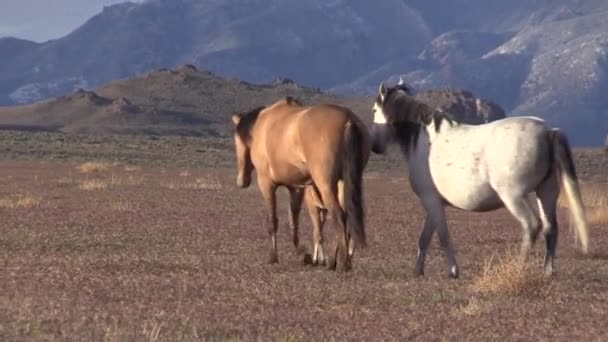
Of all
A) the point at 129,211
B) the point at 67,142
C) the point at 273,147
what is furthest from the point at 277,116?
the point at 67,142

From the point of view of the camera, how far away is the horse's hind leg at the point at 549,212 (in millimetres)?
15023

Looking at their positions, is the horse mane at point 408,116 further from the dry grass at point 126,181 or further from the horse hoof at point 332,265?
the dry grass at point 126,181

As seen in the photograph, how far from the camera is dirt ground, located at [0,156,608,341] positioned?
1115 cm

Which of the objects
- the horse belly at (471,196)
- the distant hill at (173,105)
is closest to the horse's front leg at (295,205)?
the horse belly at (471,196)

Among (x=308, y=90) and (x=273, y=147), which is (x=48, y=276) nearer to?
(x=273, y=147)

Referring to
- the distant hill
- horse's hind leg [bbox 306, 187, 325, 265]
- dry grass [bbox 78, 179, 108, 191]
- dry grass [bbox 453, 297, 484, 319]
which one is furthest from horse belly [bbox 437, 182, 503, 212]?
the distant hill

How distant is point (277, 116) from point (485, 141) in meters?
2.86

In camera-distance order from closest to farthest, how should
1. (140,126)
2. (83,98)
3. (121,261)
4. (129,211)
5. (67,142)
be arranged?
(121,261) → (129,211) → (67,142) → (140,126) → (83,98)

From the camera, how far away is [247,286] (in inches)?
544

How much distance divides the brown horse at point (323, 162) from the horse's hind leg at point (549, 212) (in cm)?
182

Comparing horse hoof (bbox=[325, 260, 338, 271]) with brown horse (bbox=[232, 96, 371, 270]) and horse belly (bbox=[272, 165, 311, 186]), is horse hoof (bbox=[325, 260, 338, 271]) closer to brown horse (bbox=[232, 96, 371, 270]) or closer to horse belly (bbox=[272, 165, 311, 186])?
brown horse (bbox=[232, 96, 371, 270])

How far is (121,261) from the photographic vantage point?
53.0 feet

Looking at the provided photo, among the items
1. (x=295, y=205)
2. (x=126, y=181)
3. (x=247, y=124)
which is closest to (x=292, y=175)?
(x=295, y=205)

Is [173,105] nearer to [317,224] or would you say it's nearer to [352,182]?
[317,224]
